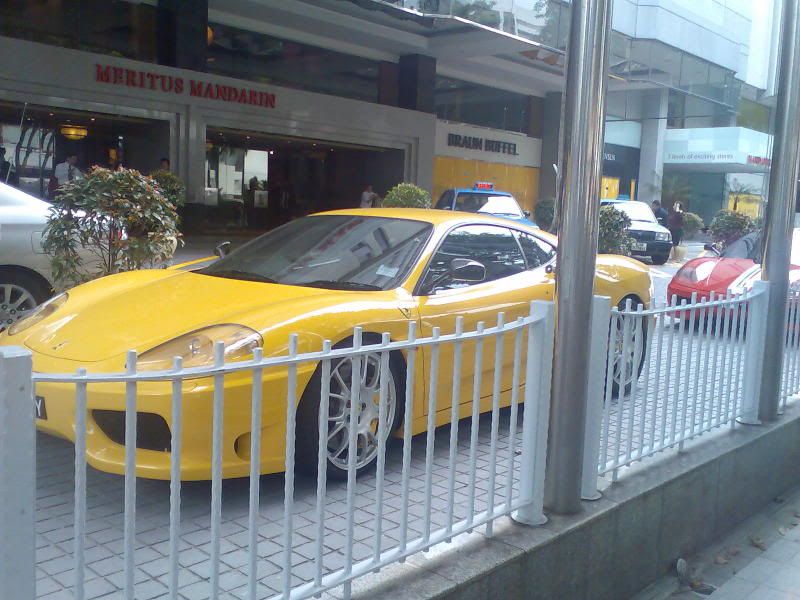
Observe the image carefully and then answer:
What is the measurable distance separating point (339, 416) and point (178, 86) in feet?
52.5

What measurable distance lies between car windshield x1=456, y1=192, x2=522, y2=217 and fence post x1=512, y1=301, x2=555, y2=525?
41.6ft

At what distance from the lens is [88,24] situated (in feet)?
55.7

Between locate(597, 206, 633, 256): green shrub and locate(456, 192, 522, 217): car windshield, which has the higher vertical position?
locate(456, 192, 522, 217): car windshield

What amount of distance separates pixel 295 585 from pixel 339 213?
9.91ft

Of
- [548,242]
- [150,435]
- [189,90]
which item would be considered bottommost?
[150,435]

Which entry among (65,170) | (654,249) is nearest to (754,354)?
(65,170)

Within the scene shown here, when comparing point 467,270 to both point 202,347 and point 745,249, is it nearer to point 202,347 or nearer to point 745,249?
point 202,347

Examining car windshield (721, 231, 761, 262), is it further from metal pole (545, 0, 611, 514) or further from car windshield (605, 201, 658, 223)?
car windshield (605, 201, 658, 223)

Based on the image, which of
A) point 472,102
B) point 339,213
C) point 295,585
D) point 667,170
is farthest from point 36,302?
point 667,170

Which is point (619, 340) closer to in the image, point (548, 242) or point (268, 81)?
point (548, 242)

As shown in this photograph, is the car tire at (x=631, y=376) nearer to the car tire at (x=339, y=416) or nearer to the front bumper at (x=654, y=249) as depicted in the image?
the car tire at (x=339, y=416)

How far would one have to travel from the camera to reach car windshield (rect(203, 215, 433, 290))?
4410 millimetres

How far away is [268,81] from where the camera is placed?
20.7 metres

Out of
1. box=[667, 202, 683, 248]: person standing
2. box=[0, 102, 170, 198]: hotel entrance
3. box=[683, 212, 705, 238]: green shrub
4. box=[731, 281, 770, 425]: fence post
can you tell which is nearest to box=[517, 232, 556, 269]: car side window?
box=[731, 281, 770, 425]: fence post
